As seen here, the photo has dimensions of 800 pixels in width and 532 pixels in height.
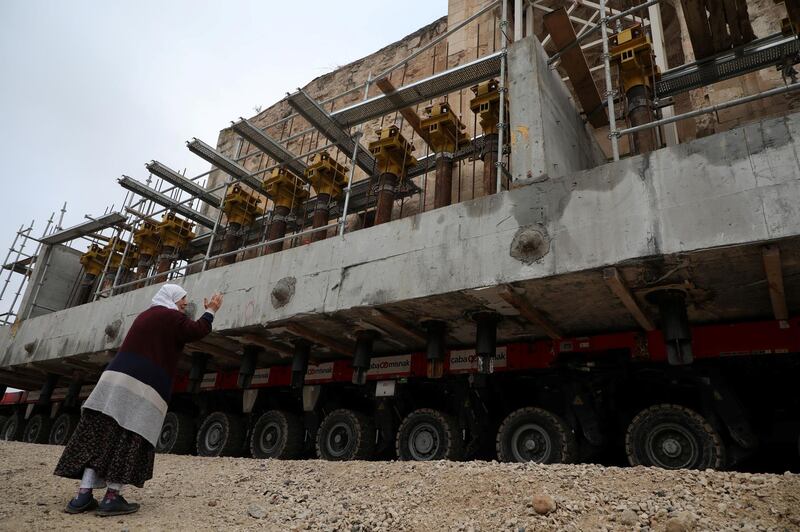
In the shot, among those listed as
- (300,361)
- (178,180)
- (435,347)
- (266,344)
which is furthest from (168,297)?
(178,180)

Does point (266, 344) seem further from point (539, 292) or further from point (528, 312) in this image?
point (539, 292)

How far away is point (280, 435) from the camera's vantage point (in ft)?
26.5

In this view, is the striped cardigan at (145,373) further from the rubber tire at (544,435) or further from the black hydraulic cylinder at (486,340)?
the rubber tire at (544,435)

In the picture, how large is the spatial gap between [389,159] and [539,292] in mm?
4058

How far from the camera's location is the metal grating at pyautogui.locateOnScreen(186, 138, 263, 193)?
963cm

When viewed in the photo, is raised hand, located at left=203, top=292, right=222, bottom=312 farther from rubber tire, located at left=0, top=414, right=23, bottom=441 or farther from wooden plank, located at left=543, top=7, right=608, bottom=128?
rubber tire, located at left=0, top=414, right=23, bottom=441

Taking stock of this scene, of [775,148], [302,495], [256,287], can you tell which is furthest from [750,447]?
[256,287]

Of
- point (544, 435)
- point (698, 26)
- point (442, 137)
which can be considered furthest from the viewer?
point (442, 137)

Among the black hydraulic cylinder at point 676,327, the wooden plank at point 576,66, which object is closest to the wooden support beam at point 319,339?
the black hydraulic cylinder at point 676,327

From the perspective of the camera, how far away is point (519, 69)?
238 inches

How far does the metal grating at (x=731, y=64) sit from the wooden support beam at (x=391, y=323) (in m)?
4.49

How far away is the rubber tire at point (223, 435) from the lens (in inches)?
337

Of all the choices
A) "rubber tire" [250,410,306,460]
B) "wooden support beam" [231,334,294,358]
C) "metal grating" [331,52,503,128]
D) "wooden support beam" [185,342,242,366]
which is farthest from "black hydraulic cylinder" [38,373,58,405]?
"metal grating" [331,52,503,128]

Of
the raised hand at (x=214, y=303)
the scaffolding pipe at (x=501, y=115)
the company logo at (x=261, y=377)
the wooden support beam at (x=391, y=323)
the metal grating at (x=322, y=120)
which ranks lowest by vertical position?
the raised hand at (x=214, y=303)
